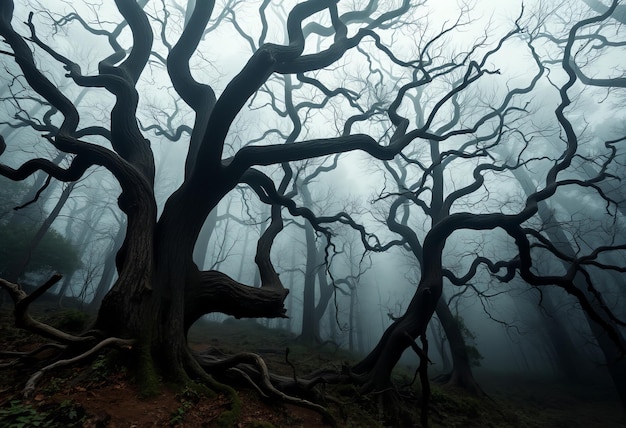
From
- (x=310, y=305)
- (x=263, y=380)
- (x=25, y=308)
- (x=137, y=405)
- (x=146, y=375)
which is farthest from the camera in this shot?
(x=310, y=305)

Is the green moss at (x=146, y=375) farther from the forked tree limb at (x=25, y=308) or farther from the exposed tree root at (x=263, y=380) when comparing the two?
the exposed tree root at (x=263, y=380)

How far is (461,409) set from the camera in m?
6.50

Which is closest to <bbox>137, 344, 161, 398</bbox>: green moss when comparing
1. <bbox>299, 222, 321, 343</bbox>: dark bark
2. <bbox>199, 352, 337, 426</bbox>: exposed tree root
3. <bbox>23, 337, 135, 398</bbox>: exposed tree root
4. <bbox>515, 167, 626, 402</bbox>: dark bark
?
<bbox>23, 337, 135, 398</bbox>: exposed tree root

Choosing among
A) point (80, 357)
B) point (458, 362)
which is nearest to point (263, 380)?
point (80, 357)

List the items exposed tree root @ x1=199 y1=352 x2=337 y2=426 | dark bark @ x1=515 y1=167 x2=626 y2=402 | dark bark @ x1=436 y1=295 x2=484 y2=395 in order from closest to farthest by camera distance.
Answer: exposed tree root @ x1=199 y1=352 x2=337 y2=426 → dark bark @ x1=436 y1=295 x2=484 y2=395 → dark bark @ x1=515 y1=167 x2=626 y2=402

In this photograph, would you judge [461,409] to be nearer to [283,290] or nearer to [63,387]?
[283,290]

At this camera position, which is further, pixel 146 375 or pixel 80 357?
pixel 146 375

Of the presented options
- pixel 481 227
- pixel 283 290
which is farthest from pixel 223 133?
pixel 481 227

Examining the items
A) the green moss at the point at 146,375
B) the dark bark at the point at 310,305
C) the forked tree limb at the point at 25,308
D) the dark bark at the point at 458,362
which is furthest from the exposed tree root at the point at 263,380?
the dark bark at the point at 310,305

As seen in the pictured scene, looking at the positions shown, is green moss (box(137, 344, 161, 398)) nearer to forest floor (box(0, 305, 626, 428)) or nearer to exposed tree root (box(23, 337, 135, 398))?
forest floor (box(0, 305, 626, 428))

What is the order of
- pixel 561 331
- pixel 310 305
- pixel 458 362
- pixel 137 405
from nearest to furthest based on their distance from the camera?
pixel 137 405 → pixel 458 362 → pixel 310 305 → pixel 561 331

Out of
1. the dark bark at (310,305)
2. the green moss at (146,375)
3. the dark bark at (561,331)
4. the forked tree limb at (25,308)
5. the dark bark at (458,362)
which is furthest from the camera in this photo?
the dark bark at (310,305)

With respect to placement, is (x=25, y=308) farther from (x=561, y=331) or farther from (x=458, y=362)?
(x=561, y=331)

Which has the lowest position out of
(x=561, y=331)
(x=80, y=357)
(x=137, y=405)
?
(x=137, y=405)
